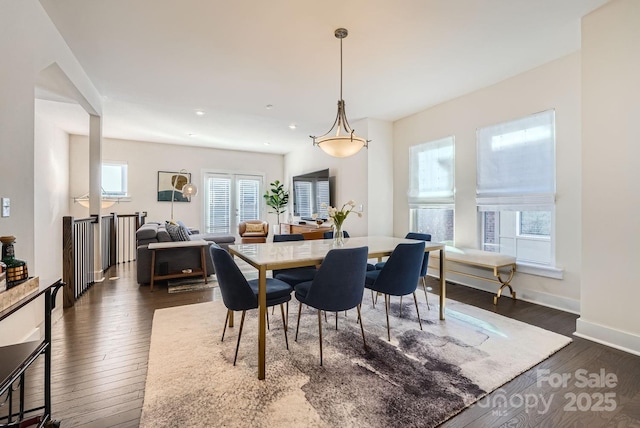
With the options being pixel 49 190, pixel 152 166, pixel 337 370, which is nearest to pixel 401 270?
pixel 337 370

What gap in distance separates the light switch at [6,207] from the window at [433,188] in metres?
4.85

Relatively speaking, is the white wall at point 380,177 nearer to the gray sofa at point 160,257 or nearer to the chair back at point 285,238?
the chair back at point 285,238

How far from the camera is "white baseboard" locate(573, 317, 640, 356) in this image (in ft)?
7.74

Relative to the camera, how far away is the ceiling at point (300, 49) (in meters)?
2.45

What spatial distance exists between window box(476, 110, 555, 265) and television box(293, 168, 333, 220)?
9.80 feet

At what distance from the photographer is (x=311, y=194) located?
23.5 ft

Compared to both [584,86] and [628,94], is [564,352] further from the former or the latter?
[584,86]

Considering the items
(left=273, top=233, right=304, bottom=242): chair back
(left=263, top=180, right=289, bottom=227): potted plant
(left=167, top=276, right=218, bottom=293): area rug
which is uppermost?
(left=263, top=180, right=289, bottom=227): potted plant

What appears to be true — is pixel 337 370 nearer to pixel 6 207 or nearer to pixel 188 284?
pixel 6 207

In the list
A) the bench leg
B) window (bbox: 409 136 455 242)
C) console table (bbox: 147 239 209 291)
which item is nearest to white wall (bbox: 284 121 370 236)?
window (bbox: 409 136 455 242)

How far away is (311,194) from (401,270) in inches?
187

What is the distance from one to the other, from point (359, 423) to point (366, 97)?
13.1 ft

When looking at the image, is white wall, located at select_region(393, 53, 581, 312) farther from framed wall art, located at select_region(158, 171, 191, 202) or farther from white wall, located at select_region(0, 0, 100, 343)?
framed wall art, located at select_region(158, 171, 191, 202)

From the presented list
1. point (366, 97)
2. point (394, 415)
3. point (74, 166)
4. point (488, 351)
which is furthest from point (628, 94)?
point (74, 166)
